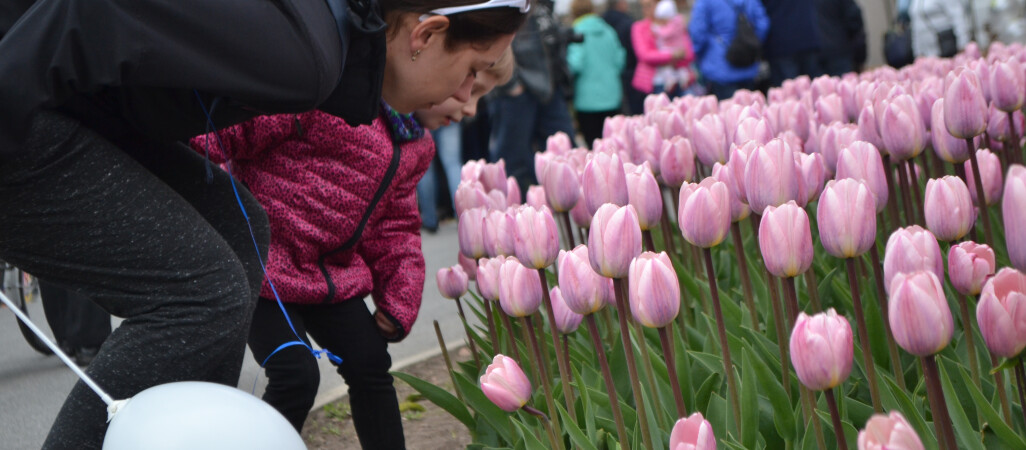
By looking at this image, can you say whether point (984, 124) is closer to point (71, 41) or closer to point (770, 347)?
point (770, 347)

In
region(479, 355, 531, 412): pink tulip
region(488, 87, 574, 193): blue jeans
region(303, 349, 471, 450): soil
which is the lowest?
region(303, 349, 471, 450): soil

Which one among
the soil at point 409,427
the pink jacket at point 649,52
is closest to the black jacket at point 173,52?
the soil at point 409,427

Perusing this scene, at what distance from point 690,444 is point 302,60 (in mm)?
816

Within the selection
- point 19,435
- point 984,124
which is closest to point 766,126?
point 984,124

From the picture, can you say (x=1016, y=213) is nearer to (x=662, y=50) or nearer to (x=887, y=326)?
(x=887, y=326)

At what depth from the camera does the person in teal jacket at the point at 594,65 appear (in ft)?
26.8

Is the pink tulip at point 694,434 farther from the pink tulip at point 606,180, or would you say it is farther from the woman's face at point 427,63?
the woman's face at point 427,63

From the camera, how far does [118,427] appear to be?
5.48 ft

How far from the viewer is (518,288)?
198cm

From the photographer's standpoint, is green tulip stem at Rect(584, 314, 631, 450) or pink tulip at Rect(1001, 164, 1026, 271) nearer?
pink tulip at Rect(1001, 164, 1026, 271)

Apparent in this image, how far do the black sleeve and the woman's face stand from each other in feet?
1.26

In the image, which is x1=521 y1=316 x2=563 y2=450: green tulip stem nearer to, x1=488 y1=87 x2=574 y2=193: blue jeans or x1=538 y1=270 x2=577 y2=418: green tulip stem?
x1=538 y1=270 x2=577 y2=418: green tulip stem

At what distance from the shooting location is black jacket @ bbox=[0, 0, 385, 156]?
1559 millimetres

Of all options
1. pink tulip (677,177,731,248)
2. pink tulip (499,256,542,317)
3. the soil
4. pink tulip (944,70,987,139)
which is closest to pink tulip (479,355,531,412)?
pink tulip (499,256,542,317)
